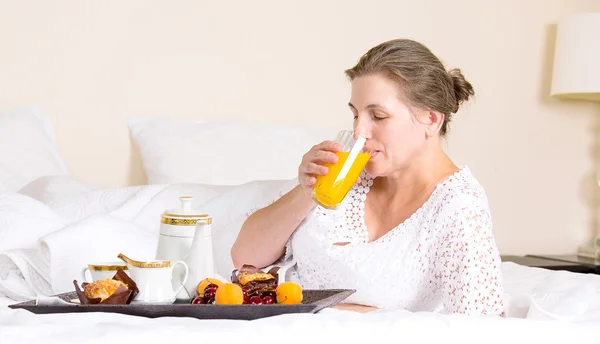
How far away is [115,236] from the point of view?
187cm

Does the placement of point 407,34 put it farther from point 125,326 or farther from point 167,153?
point 125,326

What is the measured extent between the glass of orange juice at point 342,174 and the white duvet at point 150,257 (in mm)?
313

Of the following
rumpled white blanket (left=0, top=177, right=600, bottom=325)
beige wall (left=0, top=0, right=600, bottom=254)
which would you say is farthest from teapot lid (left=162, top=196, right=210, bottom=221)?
beige wall (left=0, top=0, right=600, bottom=254)

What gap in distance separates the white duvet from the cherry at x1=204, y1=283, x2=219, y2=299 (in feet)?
0.43

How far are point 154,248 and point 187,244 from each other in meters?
0.53

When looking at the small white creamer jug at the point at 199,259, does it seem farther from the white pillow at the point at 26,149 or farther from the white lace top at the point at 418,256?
the white pillow at the point at 26,149

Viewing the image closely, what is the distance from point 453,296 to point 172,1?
5.58 ft

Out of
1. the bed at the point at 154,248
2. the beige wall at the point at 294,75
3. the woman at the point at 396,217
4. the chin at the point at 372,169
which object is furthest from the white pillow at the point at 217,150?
the chin at the point at 372,169

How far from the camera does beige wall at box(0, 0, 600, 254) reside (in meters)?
2.79

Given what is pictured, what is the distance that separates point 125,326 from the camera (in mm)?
1123

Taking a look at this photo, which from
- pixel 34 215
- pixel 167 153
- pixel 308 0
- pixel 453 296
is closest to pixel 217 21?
pixel 308 0

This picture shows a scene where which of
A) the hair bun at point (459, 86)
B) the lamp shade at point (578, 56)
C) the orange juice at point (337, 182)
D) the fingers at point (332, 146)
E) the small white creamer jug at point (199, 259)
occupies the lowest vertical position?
the small white creamer jug at point (199, 259)

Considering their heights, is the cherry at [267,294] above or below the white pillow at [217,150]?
below

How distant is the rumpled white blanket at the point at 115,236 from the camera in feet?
5.69
